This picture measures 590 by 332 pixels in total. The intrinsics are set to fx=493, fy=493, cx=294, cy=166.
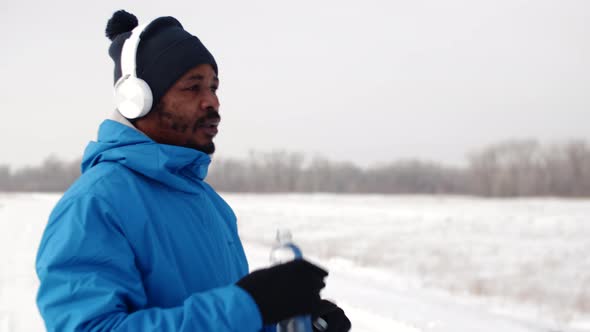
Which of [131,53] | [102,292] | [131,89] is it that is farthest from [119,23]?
[102,292]

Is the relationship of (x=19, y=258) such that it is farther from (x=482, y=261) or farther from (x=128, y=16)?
(x=482, y=261)

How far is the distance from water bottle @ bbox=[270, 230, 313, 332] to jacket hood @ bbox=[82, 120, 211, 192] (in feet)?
1.19

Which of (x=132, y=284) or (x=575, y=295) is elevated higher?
(x=132, y=284)

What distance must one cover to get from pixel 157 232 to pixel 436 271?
914cm

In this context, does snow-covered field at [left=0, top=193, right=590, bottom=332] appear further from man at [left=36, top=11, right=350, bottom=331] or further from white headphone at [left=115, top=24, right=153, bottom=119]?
white headphone at [left=115, top=24, right=153, bottom=119]

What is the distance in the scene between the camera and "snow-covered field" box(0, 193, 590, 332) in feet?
17.2

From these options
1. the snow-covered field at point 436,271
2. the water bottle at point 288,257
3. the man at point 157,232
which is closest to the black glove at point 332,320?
the man at point 157,232

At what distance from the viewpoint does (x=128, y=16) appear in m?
1.72

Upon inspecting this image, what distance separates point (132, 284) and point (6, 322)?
14.0ft

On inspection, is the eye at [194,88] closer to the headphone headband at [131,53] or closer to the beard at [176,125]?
the beard at [176,125]

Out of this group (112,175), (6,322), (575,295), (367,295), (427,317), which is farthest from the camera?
(575,295)

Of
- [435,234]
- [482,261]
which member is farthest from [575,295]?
[435,234]

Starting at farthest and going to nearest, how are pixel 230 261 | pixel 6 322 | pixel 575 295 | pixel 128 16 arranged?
pixel 575 295 → pixel 6 322 → pixel 128 16 → pixel 230 261

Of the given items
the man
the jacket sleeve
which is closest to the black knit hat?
the man
